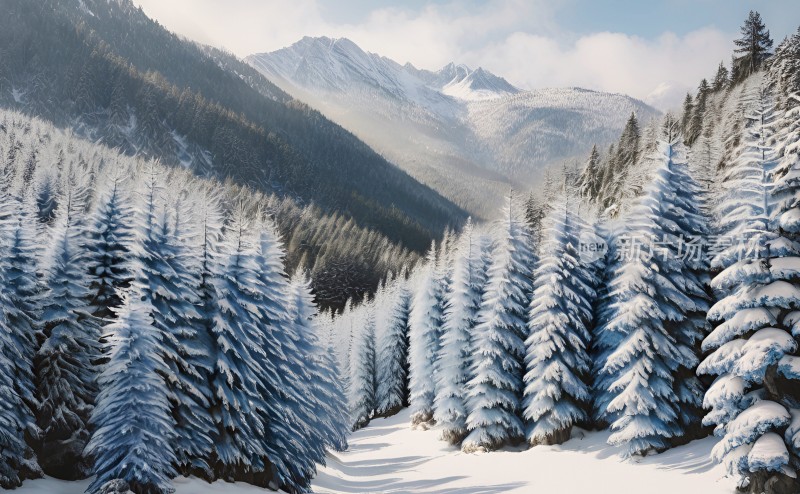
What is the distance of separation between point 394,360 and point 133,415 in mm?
40763

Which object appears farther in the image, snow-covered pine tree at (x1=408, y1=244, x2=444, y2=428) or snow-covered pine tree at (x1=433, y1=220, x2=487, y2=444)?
snow-covered pine tree at (x1=408, y1=244, x2=444, y2=428)

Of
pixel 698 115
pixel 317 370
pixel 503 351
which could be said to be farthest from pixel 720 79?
pixel 317 370

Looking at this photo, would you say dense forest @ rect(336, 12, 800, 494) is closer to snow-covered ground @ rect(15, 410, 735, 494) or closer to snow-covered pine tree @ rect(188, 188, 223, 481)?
snow-covered ground @ rect(15, 410, 735, 494)

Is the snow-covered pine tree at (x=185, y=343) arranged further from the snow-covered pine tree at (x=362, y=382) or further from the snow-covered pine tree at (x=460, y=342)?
the snow-covered pine tree at (x=362, y=382)

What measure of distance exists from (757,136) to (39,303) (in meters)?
24.4

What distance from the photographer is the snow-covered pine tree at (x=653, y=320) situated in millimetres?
22672

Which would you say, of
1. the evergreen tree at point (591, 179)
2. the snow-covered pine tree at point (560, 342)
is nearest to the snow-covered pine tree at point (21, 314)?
the snow-covered pine tree at point (560, 342)

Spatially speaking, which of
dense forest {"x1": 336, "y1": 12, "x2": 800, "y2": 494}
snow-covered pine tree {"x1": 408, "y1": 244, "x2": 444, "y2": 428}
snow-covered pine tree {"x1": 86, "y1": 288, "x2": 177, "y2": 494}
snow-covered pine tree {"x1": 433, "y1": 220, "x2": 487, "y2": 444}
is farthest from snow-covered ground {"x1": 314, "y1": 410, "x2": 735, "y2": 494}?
snow-covered pine tree {"x1": 86, "y1": 288, "x2": 177, "y2": 494}

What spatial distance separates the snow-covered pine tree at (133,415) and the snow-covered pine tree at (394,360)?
129ft

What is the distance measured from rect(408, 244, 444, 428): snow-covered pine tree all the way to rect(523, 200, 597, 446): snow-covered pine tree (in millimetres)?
11719

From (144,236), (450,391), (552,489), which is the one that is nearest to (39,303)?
(144,236)

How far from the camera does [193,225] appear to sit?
841 inches

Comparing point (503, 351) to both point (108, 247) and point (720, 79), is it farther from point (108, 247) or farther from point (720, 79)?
point (720, 79)

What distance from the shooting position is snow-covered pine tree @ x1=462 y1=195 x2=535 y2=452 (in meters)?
29.5
